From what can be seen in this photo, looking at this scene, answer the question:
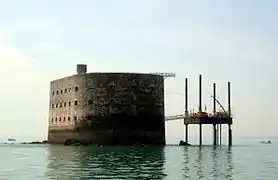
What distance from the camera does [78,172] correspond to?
28.1 meters

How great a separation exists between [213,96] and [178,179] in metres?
43.9

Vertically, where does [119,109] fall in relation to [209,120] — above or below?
above

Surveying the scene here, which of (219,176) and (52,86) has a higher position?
(52,86)

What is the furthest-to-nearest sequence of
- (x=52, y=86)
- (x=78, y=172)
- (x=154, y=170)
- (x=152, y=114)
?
(x=52, y=86) → (x=152, y=114) → (x=154, y=170) → (x=78, y=172)

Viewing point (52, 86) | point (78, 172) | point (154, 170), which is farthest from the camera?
point (52, 86)

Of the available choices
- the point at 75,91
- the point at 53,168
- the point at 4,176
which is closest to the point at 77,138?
the point at 75,91

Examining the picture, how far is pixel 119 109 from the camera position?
6231 cm

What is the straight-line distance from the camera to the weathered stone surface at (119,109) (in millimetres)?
62344

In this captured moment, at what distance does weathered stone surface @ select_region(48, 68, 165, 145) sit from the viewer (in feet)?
205

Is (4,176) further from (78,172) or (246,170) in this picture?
(246,170)

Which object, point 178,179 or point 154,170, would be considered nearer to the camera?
point 178,179

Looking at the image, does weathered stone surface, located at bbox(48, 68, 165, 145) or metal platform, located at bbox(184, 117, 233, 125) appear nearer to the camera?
weathered stone surface, located at bbox(48, 68, 165, 145)

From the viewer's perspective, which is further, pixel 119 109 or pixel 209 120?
pixel 209 120

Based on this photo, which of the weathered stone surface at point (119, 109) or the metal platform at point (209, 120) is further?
the metal platform at point (209, 120)
